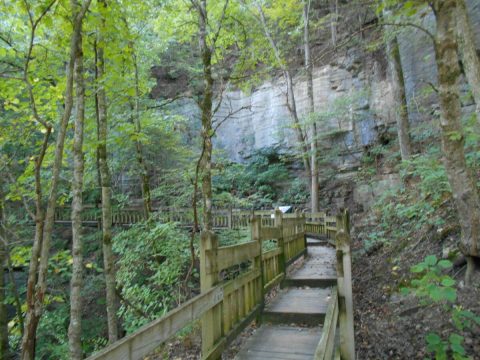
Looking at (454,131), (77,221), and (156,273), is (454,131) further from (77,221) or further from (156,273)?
(156,273)

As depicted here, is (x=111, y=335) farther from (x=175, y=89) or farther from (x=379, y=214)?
(x=175, y=89)

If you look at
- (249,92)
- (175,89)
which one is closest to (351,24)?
(249,92)

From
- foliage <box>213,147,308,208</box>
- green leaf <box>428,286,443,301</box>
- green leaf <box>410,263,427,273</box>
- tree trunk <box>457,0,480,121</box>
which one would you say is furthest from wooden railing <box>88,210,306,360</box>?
foliage <box>213,147,308,208</box>

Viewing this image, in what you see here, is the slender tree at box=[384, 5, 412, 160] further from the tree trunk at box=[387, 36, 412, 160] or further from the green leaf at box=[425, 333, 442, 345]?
the green leaf at box=[425, 333, 442, 345]

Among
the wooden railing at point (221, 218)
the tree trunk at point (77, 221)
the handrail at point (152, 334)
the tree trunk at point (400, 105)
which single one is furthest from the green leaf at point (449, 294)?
the tree trunk at point (400, 105)

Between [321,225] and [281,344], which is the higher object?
[321,225]

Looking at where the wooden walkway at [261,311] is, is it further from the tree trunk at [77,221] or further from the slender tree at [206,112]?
the tree trunk at [77,221]

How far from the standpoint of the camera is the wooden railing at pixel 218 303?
5.90 feet

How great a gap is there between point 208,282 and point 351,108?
689 inches

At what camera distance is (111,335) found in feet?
20.0

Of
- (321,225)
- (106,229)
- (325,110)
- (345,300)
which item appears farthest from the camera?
(325,110)

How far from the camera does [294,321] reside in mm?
4816

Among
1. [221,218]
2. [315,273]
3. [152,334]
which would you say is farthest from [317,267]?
[221,218]

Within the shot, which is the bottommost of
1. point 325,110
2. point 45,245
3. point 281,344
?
point 281,344
